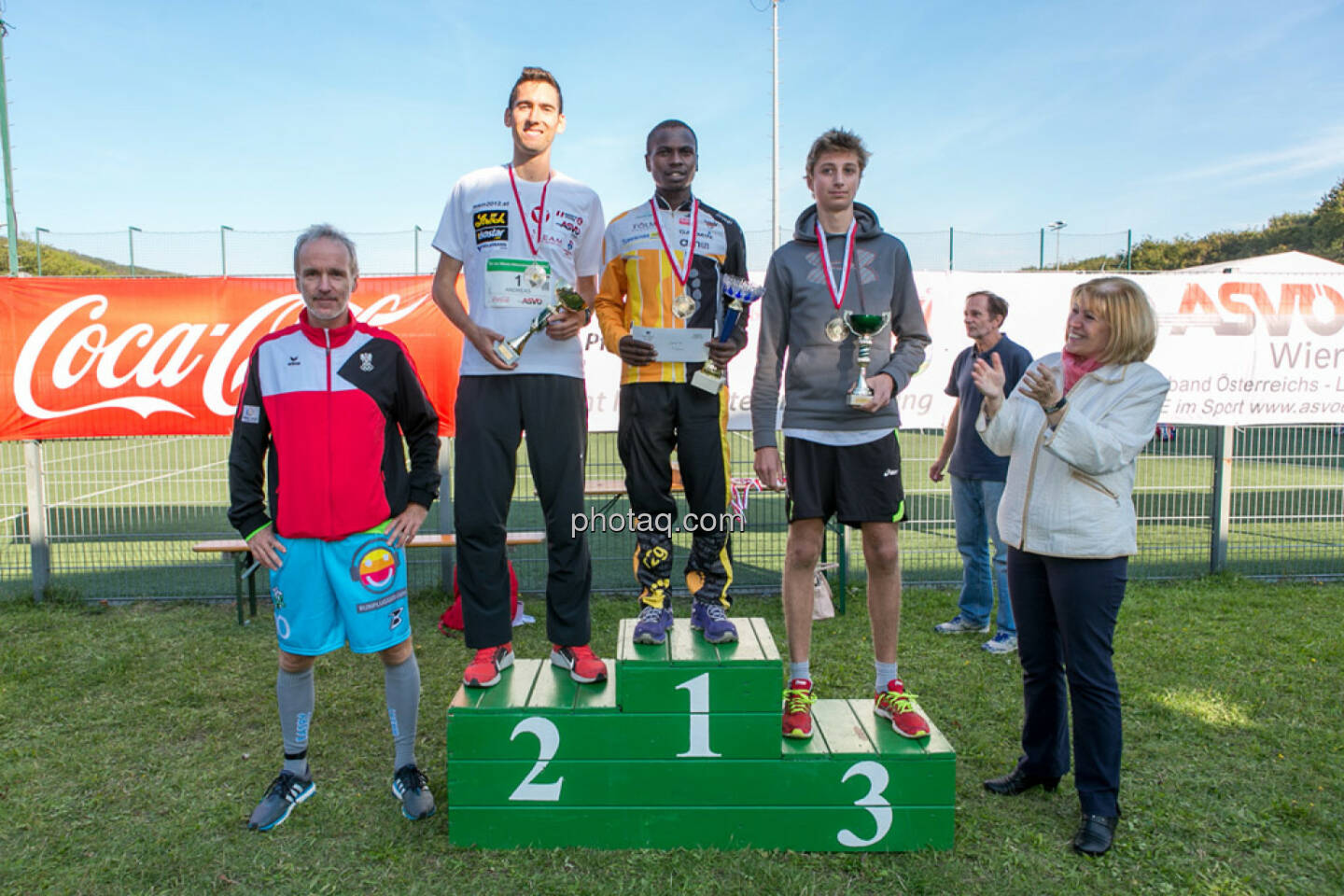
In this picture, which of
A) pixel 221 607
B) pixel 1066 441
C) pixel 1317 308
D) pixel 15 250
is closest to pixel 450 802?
pixel 1066 441

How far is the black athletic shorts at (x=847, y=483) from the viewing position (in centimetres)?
304

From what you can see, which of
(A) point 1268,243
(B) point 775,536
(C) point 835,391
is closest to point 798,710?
(C) point 835,391

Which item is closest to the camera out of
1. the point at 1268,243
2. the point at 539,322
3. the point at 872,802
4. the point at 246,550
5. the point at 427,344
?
the point at 872,802

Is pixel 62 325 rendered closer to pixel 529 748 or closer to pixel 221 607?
pixel 221 607

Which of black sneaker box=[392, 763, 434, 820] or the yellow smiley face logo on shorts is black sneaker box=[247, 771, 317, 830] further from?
the yellow smiley face logo on shorts

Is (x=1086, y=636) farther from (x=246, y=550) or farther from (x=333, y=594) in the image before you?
(x=246, y=550)

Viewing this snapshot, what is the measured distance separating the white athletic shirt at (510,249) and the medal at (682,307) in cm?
40

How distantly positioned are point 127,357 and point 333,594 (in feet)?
15.0

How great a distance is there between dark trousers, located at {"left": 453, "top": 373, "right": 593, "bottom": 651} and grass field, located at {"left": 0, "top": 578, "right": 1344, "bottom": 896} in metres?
0.78

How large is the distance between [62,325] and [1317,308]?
32.7 feet

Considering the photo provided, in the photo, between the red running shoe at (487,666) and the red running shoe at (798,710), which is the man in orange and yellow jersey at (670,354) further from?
the red running shoe at (487,666)

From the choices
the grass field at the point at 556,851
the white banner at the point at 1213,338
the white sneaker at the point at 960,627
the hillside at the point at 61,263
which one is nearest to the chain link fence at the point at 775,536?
the white banner at the point at 1213,338

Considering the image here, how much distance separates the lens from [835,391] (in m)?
3.05

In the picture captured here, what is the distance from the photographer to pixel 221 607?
6.24 m
